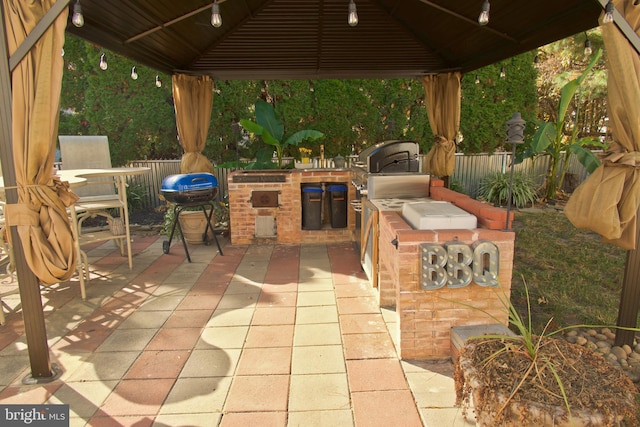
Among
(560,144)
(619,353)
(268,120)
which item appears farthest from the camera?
(560,144)

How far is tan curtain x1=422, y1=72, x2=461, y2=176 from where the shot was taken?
21.0 ft

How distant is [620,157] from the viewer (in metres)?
2.81

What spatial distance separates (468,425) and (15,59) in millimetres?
3694

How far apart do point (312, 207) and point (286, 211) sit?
1.41 feet

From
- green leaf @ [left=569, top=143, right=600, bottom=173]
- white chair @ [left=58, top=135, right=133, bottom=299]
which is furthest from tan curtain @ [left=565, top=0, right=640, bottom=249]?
green leaf @ [left=569, top=143, right=600, bottom=173]

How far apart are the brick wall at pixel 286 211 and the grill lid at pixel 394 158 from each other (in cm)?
128

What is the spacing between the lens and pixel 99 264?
18.1 ft

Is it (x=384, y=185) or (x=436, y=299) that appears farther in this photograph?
(x=384, y=185)

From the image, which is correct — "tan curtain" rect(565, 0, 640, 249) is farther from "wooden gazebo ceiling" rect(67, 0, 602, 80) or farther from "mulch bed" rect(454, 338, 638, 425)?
"mulch bed" rect(454, 338, 638, 425)

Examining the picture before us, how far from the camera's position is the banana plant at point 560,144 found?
7566 millimetres

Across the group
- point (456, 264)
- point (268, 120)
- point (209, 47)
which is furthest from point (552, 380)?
point (268, 120)

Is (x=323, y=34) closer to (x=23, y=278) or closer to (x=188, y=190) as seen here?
(x=188, y=190)

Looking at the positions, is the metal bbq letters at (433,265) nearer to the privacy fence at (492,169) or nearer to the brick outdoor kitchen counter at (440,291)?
the brick outdoor kitchen counter at (440,291)

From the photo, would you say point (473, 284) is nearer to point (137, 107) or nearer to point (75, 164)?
point (75, 164)
